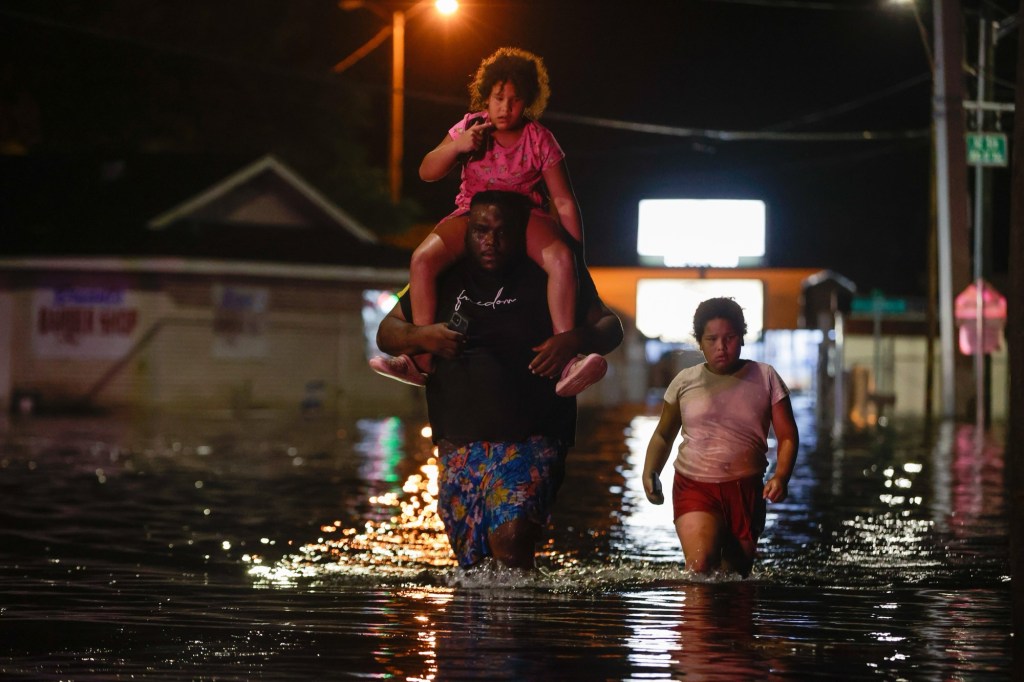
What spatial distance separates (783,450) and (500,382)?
1.51 meters

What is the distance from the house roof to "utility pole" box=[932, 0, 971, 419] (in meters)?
12.2

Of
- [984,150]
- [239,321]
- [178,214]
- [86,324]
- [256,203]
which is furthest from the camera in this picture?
[256,203]

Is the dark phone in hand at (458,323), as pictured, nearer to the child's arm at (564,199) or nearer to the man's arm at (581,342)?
the man's arm at (581,342)

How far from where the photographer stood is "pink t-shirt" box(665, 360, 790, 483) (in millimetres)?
9297

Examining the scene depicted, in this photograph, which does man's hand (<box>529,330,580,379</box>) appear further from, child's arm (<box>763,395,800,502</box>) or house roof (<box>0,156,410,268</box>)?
house roof (<box>0,156,410,268</box>)

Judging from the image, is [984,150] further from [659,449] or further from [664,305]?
[659,449]

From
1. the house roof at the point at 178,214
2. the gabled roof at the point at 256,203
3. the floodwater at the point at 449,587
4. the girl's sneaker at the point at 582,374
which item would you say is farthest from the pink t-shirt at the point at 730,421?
the gabled roof at the point at 256,203

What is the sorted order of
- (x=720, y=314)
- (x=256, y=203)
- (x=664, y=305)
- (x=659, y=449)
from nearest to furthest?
(x=720, y=314) < (x=659, y=449) < (x=256, y=203) < (x=664, y=305)

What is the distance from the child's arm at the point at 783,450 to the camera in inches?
353

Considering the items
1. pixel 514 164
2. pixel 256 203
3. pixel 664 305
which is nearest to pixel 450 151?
pixel 514 164

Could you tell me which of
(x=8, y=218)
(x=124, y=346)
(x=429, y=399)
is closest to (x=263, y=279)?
(x=124, y=346)

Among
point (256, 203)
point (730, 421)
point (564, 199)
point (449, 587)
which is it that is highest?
point (256, 203)

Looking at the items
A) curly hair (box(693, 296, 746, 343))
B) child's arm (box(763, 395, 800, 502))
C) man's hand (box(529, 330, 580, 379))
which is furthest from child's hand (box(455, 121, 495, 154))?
child's arm (box(763, 395, 800, 502))

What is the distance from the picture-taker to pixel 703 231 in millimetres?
57125
